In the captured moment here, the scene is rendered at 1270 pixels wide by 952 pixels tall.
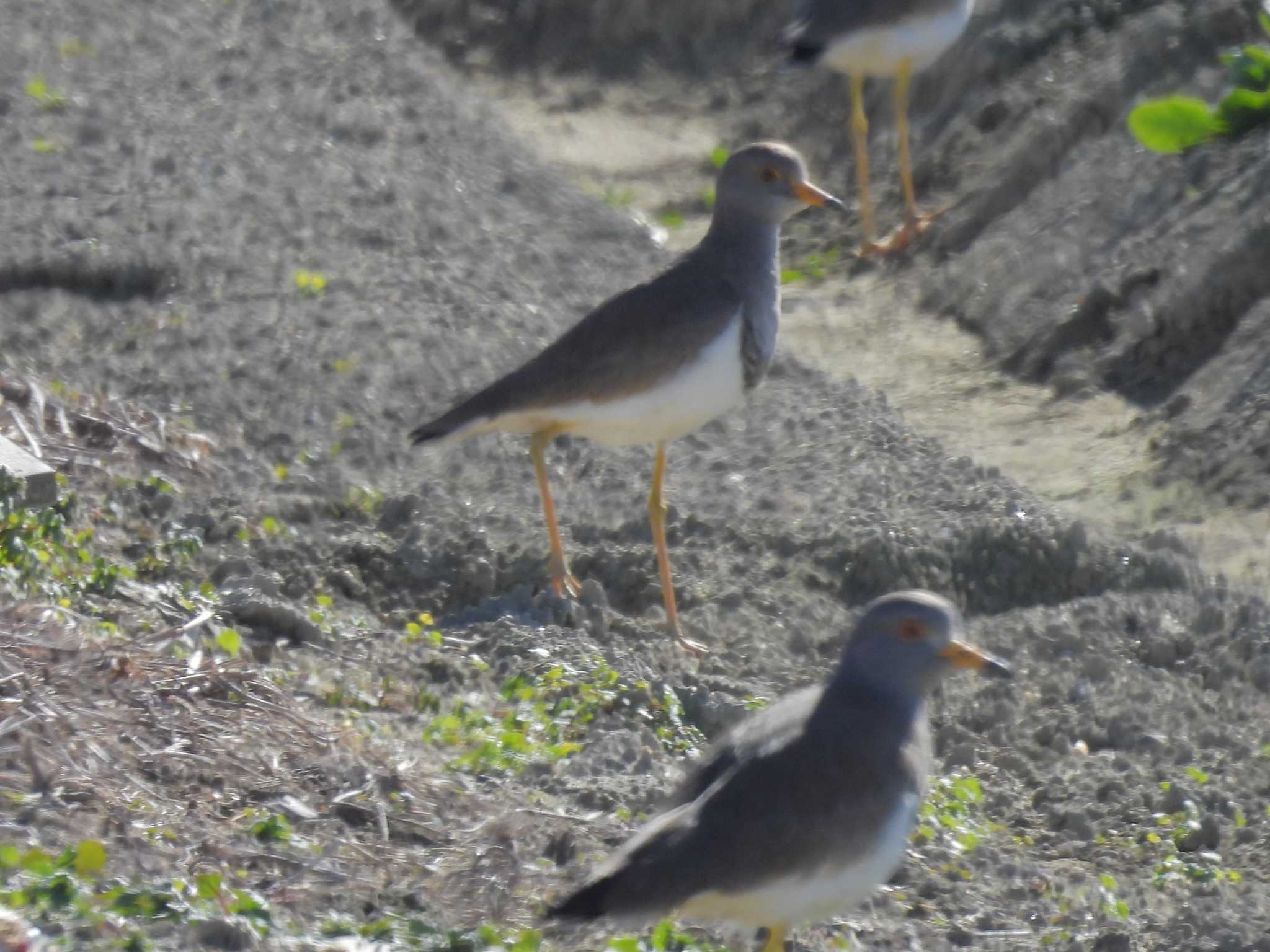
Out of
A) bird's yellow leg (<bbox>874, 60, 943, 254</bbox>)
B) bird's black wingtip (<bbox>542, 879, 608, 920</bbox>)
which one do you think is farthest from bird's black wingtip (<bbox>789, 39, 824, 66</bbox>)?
bird's black wingtip (<bbox>542, 879, 608, 920</bbox>)

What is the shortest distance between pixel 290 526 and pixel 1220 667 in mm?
3495

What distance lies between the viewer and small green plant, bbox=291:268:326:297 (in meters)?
9.39

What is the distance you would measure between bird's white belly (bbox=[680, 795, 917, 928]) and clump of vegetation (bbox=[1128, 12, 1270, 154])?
6.35 metres

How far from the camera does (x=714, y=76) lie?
1479cm

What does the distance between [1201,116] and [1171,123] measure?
162mm

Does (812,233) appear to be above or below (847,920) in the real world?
above

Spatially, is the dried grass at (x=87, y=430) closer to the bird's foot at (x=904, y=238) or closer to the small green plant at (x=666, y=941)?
the small green plant at (x=666, y=941)

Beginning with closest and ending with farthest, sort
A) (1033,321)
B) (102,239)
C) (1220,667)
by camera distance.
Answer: (1220,667)
(102,239)
(1033,321)

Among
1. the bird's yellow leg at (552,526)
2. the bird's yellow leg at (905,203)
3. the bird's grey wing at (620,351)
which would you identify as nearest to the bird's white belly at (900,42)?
the bird's yellow leg at (905,203)

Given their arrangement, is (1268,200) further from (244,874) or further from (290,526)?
(244,874)

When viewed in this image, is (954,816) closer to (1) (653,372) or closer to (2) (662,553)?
(2) (662,553)

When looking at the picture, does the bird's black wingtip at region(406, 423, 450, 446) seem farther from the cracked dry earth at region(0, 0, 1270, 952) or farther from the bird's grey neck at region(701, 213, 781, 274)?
the bird's grey neck at region(701, 213, 781, 274)

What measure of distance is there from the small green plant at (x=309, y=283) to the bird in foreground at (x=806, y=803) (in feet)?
15.7

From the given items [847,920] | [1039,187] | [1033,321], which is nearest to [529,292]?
[1033,321]
